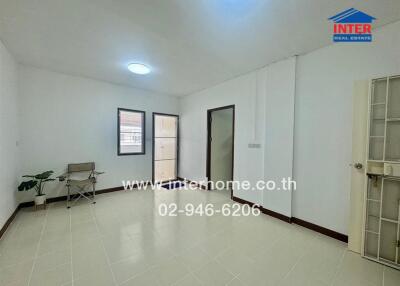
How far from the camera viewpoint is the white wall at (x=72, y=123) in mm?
3146

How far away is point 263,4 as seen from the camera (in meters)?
1.63

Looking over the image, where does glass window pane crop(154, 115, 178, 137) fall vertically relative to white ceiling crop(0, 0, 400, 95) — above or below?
below

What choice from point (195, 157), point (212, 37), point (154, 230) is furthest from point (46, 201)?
point (212, 37)

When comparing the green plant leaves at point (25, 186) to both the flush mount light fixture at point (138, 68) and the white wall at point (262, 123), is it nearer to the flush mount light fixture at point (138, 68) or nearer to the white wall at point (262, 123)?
the flush mount light fixture at point (138, 68)

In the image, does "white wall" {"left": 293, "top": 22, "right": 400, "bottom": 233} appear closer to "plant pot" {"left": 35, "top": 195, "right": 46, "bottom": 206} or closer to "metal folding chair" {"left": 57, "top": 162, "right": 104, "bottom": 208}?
"metal folding chair" {"left": 57, "top": 162, "right": 104, "bottom": 208}

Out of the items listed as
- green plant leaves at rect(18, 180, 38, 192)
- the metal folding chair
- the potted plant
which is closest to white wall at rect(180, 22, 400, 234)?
the metal folding chair

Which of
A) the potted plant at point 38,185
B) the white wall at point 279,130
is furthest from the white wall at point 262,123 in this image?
the potted plant at point 38,185

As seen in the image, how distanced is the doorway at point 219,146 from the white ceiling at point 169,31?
1507 mm

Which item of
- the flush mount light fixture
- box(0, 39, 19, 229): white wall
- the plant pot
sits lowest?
the plant pot

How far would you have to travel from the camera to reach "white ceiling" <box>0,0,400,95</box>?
1673 millimetres

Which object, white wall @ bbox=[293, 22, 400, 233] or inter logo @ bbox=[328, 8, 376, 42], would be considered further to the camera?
white wall @ bbox=[293, 22, 400, 233]

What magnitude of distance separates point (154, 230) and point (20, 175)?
8.89 feet

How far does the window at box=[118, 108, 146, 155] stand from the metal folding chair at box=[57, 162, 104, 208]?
0.75m

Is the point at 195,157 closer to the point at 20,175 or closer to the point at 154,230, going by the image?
the point at 154,230
